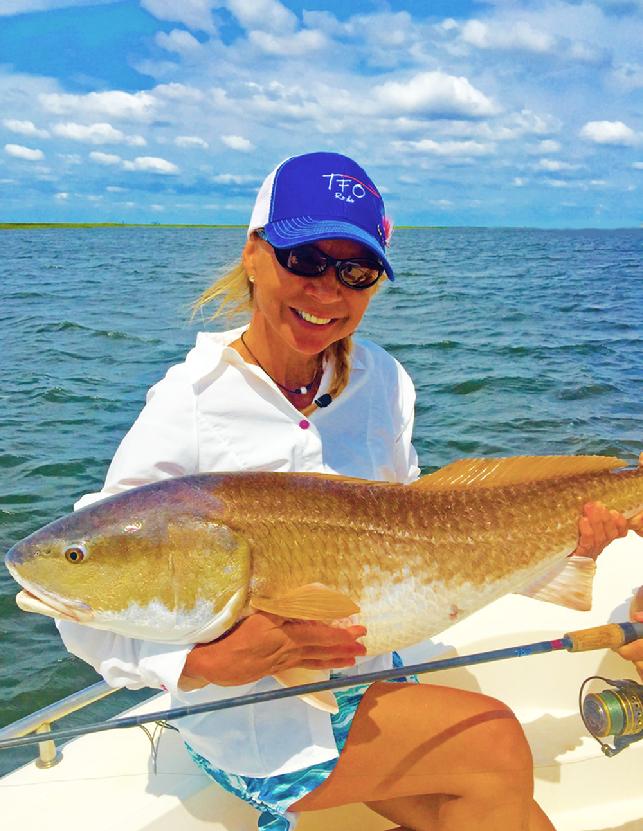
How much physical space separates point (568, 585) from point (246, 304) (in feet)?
4.40

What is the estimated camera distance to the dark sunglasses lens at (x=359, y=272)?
2.36 metres

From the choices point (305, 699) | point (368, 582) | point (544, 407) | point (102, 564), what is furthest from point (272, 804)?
point (544, 407)

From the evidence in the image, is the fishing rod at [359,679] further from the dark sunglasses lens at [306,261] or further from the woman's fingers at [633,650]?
the dark sunglasses lens at [306,261]

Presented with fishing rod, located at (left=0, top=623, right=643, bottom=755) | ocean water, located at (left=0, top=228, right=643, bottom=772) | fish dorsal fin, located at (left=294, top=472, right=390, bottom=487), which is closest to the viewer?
fishing rod, located at (left=0, top=623, right=643, bottom=755)

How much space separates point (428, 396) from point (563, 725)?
10.1 m

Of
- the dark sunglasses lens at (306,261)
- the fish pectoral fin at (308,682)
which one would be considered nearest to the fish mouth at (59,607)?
the fish pectoral fin at (308,682)

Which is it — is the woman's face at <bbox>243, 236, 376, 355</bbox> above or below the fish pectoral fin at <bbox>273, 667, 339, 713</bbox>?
above

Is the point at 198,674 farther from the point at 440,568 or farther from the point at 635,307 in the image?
the point at 635,307

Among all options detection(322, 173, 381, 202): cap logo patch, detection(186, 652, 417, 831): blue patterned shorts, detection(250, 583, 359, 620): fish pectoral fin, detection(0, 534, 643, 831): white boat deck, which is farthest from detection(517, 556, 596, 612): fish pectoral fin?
detection(322, 173, 381, 202): cap logo patch

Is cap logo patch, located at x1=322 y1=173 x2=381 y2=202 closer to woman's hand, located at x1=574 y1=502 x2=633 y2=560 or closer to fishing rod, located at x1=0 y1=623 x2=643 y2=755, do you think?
woman's hand, located at x1=574 y1=502 x2=633 y2=560

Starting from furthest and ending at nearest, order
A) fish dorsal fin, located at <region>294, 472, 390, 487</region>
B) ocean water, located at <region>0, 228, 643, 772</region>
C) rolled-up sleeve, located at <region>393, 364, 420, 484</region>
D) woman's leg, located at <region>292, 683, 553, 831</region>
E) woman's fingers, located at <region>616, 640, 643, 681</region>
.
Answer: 1. ocean water, located at <region>0, 228, 643, 772</region>
2. rolled-up sleeve, located at <region>393, 364, 420, 484</region>
3. woman's fingers, located at <region>616, 640, 643, 681</region>
4. woman's leg, located at <region>292, 683, 553, 831</region>
5. fish dorsal fin, located at <region>294, 472, 390, 487</region>

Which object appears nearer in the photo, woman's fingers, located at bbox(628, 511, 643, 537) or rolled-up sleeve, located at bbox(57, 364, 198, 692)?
rolled-up sleeve, located at bbox(57, 364, 198, 692)

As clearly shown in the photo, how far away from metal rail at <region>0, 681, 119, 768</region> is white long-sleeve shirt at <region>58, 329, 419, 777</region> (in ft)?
1.06

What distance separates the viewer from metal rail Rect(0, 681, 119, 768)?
2.53m
